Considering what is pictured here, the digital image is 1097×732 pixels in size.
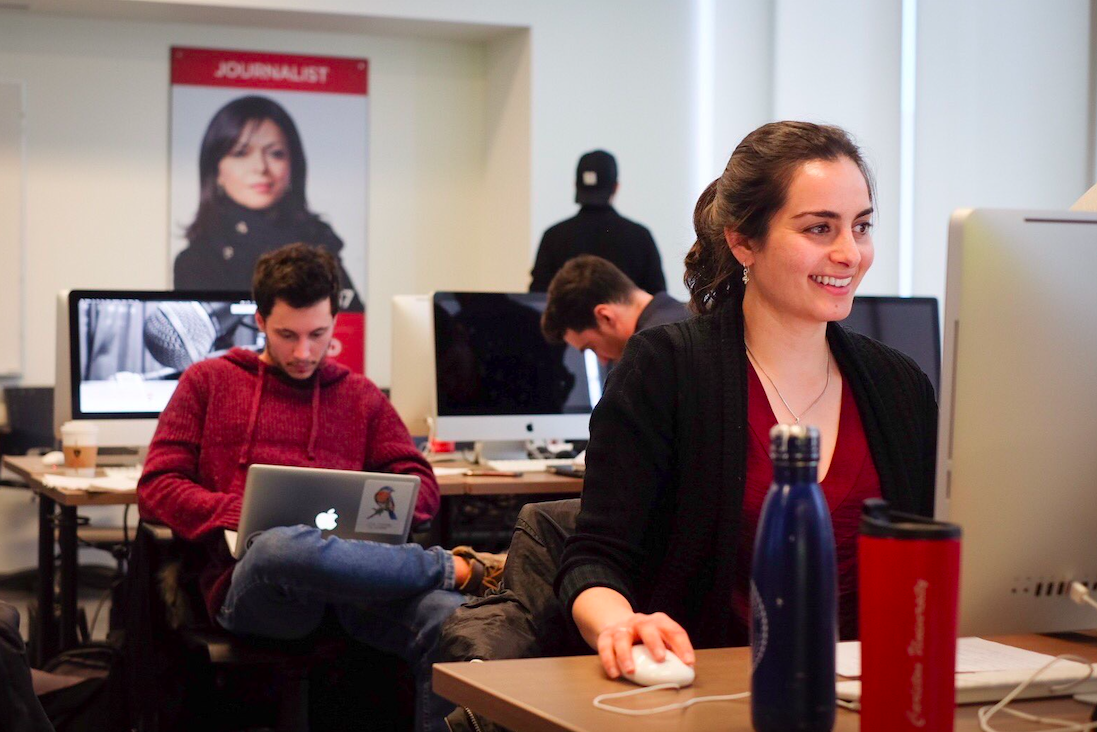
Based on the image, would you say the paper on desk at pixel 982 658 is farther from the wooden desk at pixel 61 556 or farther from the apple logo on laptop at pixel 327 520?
the wooden desk at pixel 61 556

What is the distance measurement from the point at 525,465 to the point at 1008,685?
2828 mm

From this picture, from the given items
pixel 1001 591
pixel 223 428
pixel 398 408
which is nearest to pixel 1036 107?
pixel 398 408

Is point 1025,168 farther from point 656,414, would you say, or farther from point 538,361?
point 656,414

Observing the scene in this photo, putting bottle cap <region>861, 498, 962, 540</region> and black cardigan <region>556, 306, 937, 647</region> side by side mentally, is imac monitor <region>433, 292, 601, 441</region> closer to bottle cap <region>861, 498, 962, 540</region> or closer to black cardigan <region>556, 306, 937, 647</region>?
black cardigan <region>556, 306, 937, 647</region>

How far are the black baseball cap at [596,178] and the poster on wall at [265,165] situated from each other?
143 centimetres

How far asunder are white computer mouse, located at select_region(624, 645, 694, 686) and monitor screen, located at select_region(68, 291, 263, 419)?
9.27ft

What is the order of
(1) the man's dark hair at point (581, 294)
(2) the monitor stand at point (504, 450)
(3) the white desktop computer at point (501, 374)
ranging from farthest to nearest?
(2) the monitor stand at point (504, 450) < (3) the white desktop computer at point (501, 374) < (1) the man's dark hair at point (581, 294)

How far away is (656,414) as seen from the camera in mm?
1563

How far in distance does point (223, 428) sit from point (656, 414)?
1597 millimetres

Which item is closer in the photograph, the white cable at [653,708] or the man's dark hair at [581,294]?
the white cable at [653,708]

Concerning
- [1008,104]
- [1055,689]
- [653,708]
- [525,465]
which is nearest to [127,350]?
[525,465]

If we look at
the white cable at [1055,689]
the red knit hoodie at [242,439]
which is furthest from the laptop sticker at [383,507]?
the white cable at [1055,689]

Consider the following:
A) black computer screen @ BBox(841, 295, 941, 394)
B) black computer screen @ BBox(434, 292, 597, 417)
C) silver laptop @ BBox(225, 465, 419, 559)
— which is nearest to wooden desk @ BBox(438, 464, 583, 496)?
black computer screen @ BBox(434, 292, 597, 417)

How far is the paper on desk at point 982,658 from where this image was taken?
115 cm
